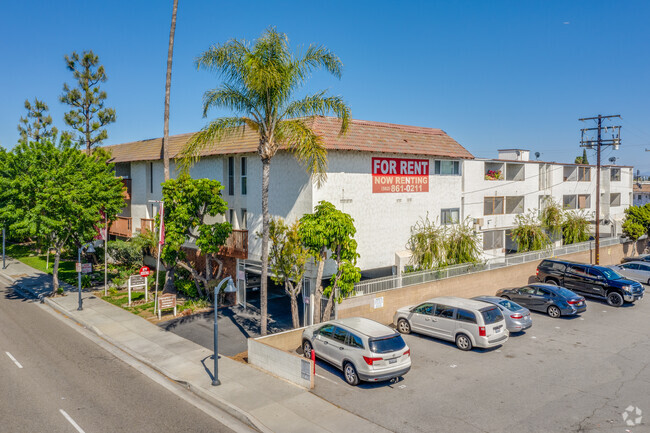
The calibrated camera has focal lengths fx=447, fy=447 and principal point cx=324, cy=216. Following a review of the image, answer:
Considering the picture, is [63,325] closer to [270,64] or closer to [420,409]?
[270,64]

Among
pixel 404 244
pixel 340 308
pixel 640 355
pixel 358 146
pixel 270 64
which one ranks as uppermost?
pixel 270 64

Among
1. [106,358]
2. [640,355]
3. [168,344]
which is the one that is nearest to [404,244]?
[640,355]

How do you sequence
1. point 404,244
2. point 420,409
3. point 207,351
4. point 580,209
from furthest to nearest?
point 580,209
point 404,244
point 207,351
point 420,409

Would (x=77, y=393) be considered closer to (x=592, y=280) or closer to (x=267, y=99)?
(x=267, y=99)

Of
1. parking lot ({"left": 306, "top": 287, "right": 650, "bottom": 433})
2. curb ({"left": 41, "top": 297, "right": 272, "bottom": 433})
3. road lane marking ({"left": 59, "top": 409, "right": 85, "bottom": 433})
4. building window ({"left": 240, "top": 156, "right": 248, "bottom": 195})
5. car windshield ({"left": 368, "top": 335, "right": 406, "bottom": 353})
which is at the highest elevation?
building window ({"left": 240, "top": 156, "right": 248, "bottom": 195})

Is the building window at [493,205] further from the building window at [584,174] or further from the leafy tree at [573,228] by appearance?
→ the building window at [584,174]

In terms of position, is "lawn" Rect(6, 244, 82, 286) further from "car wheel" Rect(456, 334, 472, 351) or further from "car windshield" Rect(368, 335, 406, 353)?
"car wheel" Rect(456, 334, 472, 351)

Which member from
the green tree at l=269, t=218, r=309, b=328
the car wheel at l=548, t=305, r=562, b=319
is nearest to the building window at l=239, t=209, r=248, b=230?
the green tree at l=269, t=218, r=309, b=328
